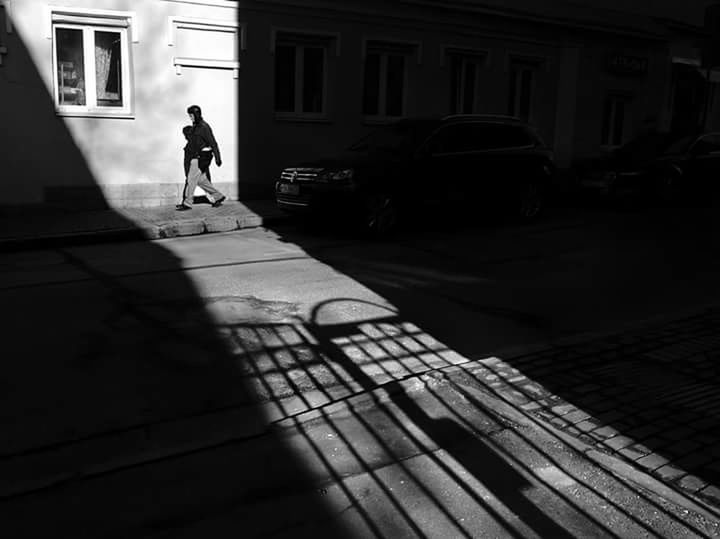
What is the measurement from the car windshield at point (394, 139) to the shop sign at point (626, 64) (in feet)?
34.7

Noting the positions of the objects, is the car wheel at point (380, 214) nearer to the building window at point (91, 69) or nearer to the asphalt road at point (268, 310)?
the asphalt road at point (268, 310)

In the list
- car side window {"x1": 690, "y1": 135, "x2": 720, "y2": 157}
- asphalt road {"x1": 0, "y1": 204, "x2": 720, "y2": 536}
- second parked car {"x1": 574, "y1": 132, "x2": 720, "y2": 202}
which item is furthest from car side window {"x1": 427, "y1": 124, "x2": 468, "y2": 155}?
car side window {"x1": 690, "y1": 135, "x2": 720, "y2": 157}

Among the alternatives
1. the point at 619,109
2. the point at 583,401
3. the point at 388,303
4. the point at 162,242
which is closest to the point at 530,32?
the point at 619,109

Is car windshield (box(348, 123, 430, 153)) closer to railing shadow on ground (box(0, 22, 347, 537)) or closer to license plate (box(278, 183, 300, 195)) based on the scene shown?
license plate (box(278, 183, 300, 195))

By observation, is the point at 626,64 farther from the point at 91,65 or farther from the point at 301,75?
the point at 91,65

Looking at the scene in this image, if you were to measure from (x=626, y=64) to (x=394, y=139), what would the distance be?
1165 cm

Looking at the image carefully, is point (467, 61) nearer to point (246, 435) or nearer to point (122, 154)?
point (122, 154)

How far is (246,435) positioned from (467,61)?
15144 millimetres

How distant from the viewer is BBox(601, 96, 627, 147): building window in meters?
21.5

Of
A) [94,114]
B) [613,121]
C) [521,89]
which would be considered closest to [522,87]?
[521,89]

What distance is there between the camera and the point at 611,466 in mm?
4234

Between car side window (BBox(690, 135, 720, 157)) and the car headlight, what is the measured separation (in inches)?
359

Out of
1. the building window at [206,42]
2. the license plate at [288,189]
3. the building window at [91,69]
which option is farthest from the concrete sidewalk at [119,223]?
the building window at [206,42]

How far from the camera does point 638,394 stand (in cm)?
524
